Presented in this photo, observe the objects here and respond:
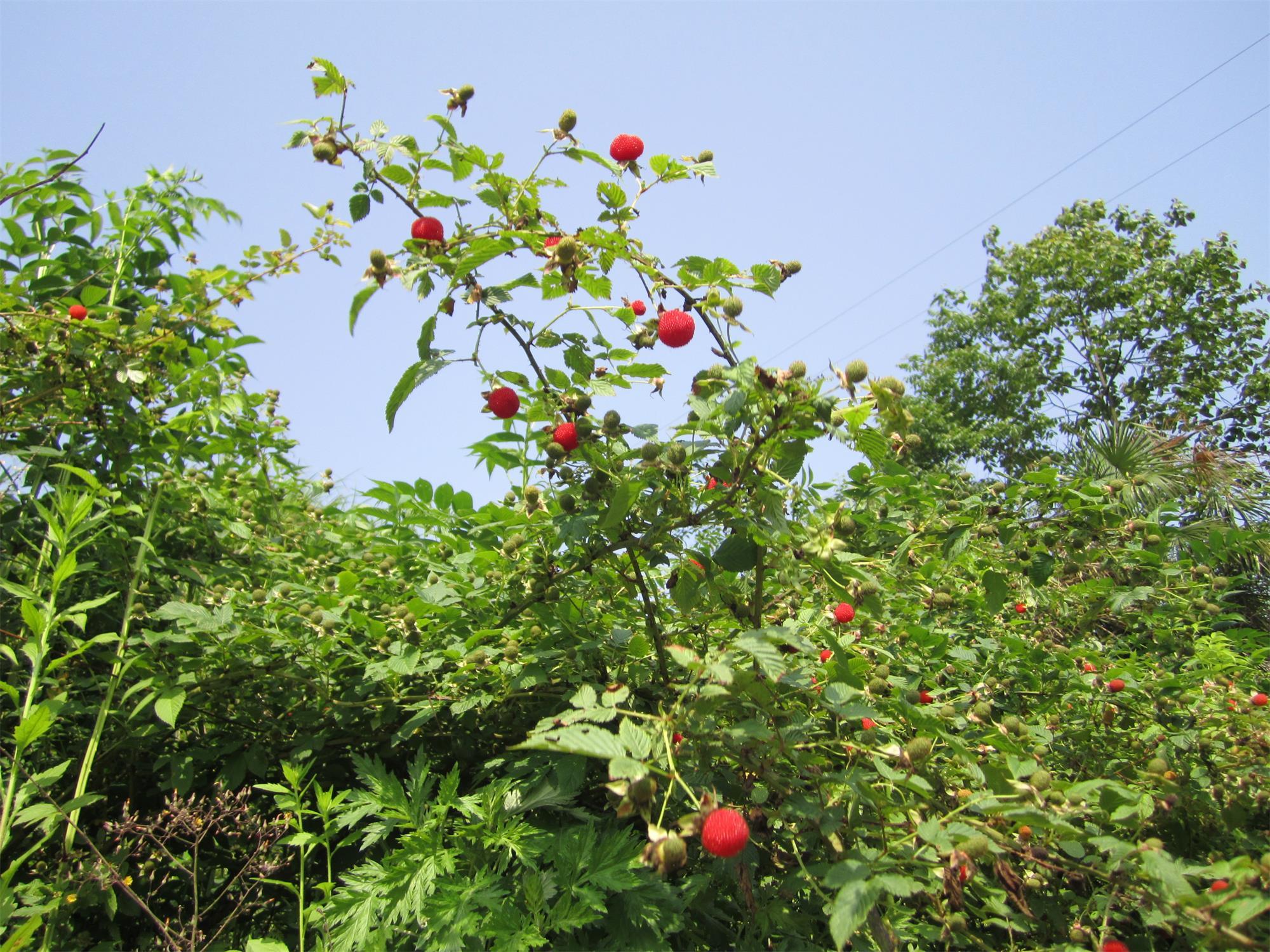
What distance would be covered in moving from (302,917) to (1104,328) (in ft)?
66.7

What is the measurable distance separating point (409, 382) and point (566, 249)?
366 mm

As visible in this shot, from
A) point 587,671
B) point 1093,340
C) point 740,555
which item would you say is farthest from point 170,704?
point 1093,340

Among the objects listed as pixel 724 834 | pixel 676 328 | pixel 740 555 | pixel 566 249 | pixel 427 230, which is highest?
pixel 427 230

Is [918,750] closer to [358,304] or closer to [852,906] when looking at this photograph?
[852,906]

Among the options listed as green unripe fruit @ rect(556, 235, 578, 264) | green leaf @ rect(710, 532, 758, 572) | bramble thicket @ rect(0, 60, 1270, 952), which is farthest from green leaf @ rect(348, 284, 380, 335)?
green leaf @ rect(710, 532, 758, 572)

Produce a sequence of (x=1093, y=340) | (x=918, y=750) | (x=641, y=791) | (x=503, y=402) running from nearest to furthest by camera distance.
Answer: (x=641, y=791)
(x=918, y=750)
(x=503, y=402)
(x=1093, y=340)

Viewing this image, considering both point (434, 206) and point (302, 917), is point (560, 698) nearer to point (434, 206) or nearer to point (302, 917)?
point (302, 917)

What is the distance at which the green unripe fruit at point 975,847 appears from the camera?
3.35ft

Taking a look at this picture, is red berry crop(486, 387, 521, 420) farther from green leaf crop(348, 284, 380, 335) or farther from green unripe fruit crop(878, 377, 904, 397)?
green unripe fruit crop(878, 377, 904, 397)

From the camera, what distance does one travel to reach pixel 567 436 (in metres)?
1.36

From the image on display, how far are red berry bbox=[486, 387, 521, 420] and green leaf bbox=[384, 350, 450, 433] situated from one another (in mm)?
121

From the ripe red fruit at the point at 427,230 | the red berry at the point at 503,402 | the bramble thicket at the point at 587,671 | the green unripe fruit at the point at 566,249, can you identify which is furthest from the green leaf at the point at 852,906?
the ripe red fruit at the point at 427,230

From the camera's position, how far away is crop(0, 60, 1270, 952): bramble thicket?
1.19 m

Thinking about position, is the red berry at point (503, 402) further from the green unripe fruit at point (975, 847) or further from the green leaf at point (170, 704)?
the green unripe fruit at point (975, 847)
